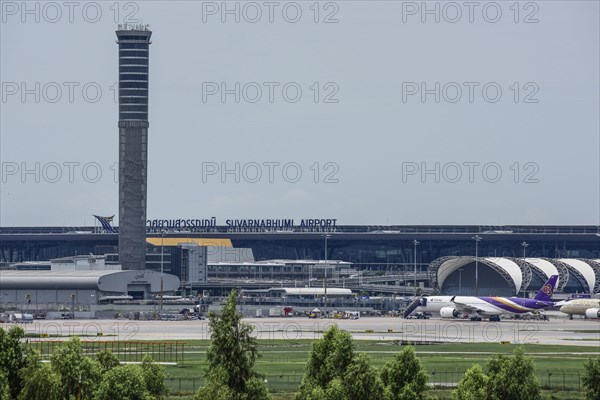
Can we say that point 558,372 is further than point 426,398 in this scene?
Yes

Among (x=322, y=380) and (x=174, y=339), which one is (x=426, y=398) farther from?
(x=174, y=339)

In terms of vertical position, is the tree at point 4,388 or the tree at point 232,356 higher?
the tree at point 232,356

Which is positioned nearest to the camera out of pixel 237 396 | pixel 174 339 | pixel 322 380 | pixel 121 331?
pixel 237 396

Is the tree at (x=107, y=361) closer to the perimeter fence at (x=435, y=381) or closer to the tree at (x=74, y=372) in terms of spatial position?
the tree at (x=74, y=372)

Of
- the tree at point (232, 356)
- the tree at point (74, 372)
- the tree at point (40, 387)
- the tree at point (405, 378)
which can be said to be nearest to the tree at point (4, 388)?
the tree at point (40, 387)

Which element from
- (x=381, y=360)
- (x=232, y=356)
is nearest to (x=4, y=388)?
(x=232, y=356)

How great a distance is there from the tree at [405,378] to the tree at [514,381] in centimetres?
448

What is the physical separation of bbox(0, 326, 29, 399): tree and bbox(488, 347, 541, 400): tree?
28.9 meters

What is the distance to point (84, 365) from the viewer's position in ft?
285

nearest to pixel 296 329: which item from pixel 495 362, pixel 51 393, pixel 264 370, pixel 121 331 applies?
pixel 121 331

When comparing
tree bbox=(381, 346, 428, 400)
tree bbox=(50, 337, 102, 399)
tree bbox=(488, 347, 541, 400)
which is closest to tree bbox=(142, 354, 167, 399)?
tree bbox=(50, 337, 102, 399)

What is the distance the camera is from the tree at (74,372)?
8594cm

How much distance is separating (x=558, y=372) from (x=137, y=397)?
54004 mm

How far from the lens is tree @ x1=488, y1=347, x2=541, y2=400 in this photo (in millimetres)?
91562
